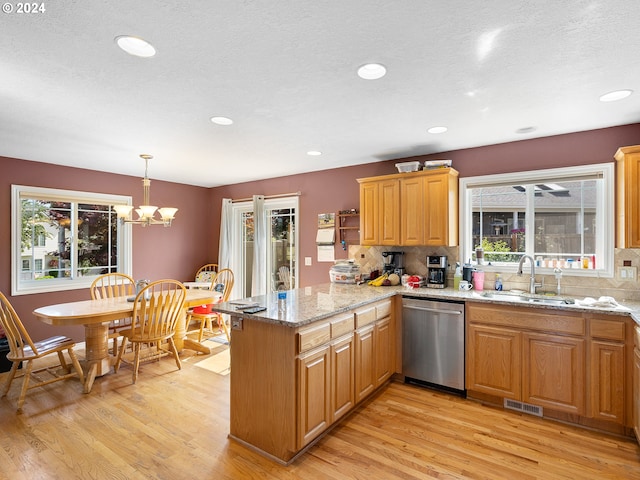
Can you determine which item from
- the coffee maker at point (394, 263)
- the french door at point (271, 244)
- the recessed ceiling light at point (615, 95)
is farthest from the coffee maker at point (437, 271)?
the french door at point (271, 244)

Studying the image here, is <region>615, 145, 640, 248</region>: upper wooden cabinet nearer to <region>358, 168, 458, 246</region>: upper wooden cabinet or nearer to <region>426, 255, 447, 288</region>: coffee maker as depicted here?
<region>358, 168, 458, 246</region>: upper wooden cabinet

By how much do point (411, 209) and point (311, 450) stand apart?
2.46m

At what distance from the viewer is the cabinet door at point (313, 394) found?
2.17 metres

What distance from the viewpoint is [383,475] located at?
2064mm

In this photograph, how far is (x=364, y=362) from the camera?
2.88 metres

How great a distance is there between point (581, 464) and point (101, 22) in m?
3.68

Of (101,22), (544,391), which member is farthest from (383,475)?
(101,22)

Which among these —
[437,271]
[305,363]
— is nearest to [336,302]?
[305,363]

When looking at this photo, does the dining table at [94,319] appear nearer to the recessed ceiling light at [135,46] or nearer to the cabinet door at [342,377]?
the cabinet door at [342,377]

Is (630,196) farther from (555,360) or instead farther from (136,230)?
(136,230)

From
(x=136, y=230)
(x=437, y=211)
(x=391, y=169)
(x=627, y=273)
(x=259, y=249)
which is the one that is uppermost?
(x=391, y=169)

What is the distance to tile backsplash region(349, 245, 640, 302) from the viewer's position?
9.67 feet

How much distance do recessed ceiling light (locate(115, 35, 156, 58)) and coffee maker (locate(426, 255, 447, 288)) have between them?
3066mm

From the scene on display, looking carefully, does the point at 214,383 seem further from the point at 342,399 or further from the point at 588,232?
the point at 588,232
